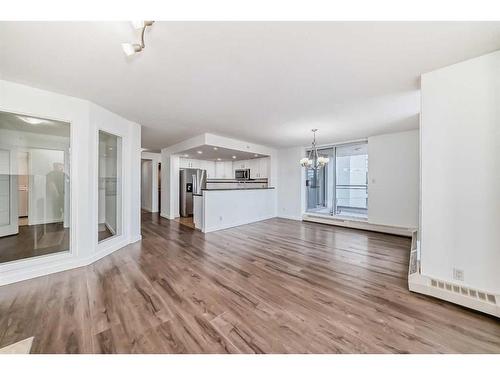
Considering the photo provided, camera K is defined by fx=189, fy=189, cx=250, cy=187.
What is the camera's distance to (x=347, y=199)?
630 centimetres

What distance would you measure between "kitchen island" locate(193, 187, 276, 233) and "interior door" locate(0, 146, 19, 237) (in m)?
3.22

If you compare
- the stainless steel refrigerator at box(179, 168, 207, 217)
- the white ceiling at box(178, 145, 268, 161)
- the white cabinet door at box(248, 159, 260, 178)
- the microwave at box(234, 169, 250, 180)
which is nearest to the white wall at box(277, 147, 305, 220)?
the white cabinet door at box(248, 159, 260, 178)

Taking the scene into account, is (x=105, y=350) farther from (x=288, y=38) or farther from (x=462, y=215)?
(x=462, y=215)

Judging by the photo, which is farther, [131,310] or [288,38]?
[131,310]

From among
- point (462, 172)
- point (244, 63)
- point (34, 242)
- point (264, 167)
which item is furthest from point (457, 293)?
point (264, 167)

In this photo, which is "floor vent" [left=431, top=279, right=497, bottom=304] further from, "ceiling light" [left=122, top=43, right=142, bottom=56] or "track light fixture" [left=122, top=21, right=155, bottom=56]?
"ceiling light" [left=122, top=43, right=142, bottom=56]

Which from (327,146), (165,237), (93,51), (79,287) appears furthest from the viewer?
(327,146)

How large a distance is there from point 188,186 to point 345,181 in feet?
18.2

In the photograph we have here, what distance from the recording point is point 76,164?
114 inches

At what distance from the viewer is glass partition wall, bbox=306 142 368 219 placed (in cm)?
589
